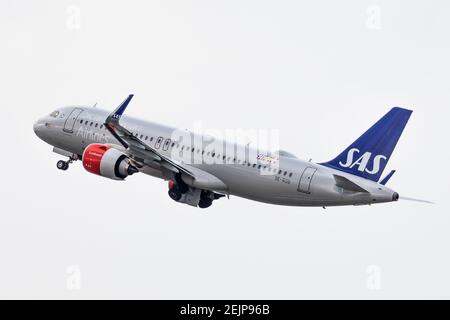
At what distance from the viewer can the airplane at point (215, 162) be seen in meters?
63.5

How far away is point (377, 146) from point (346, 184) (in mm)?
2682

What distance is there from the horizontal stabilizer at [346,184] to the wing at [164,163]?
8.26 m

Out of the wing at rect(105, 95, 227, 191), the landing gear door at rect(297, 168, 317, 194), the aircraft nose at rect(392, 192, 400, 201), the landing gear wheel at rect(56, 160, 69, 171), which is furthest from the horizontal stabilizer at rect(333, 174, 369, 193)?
the landing gear wheel at rect(56, 160, 69, 171)

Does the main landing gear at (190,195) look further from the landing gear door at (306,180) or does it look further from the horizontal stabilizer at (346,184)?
the horizontal stabilizer at (346,184)

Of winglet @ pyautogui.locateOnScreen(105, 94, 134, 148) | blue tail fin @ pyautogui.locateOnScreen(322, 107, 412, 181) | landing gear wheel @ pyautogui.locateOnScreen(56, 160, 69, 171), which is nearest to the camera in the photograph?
blue tail fin @ pyautogui.locateOnScreen(322, 107, 412, 181)

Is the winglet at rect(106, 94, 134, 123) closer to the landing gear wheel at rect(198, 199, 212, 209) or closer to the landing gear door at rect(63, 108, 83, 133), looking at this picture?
the landing gear wheel at rect(198, 199, 212, 209)

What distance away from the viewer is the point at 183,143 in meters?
70.6

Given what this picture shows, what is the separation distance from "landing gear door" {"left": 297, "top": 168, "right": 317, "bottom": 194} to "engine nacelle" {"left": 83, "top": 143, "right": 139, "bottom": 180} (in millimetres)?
10283

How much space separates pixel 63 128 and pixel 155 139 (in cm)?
708

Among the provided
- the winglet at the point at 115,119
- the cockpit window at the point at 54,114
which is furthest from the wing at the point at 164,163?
the cockpit window at the point at 54,114

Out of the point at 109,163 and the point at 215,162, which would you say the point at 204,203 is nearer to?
the point at 215,162

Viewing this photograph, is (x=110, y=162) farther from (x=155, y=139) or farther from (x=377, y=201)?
(x=377, y=201)

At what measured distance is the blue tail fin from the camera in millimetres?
63125

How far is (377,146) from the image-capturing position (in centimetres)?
6350
